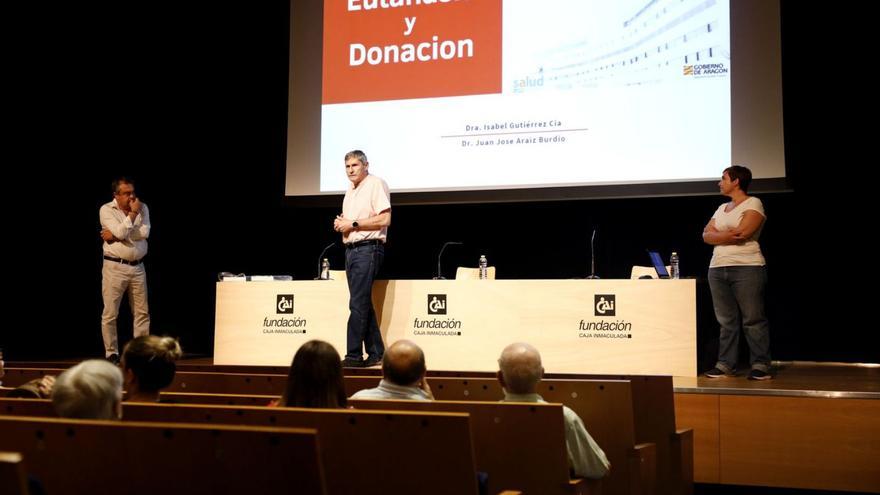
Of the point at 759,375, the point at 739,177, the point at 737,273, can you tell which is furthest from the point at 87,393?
the point at 739,177

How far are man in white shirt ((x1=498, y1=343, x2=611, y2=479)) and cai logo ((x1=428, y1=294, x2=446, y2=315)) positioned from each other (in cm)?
276

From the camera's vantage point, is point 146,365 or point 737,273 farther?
point 737,273

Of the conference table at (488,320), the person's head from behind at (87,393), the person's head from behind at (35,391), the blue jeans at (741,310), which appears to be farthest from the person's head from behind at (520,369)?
the blue jeans at (741,310)

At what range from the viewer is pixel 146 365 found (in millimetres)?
2498

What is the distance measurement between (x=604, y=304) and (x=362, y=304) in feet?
4.81

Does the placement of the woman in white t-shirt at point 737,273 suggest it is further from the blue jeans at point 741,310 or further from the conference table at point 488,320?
the conference table at point 488,320

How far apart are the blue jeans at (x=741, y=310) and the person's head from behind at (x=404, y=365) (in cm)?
277

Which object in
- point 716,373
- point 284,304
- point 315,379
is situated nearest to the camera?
point 315,379

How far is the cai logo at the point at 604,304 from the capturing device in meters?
5.10

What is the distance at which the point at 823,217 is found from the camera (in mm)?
6199

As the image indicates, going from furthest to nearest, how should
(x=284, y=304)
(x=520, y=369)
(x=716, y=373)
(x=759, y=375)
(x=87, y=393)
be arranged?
(x=284, y=304) → (x=716, y=373) → (x=759, y=375) → (x=520, y=369) → (x=87, y=393)

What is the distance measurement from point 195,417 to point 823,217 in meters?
5.24

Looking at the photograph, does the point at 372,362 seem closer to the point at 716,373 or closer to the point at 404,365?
the point at 716,373

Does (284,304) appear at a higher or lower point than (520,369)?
higher
